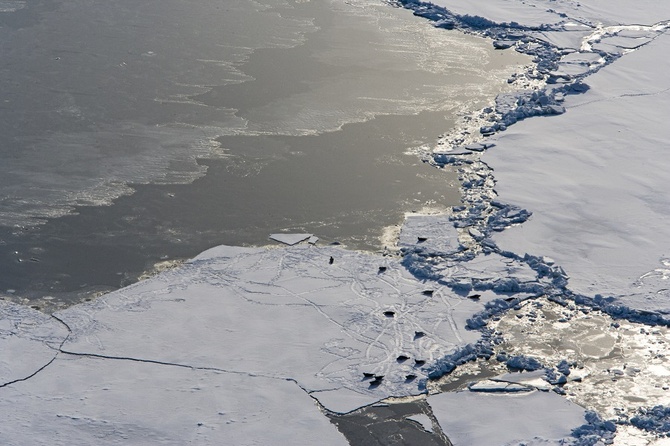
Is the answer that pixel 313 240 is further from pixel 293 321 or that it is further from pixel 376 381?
pixel 376 381

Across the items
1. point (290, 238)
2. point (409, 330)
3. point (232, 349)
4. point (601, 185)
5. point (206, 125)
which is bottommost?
point (232, 349)

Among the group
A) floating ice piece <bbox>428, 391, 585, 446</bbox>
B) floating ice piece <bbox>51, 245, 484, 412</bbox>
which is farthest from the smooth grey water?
floating ice piece <bbox>428, 391, 585, 446</bbox>

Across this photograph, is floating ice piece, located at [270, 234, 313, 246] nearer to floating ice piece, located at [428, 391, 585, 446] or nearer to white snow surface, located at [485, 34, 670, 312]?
white snow surface, located at [485, 34, 670, 312]

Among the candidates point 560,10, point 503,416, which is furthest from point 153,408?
point 560,10

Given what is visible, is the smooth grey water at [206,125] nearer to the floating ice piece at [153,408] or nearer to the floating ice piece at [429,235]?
the floating ice piece at [429,235]

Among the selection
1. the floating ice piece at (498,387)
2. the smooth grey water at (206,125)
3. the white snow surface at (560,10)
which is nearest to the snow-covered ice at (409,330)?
the floating ice piece at (498,387)

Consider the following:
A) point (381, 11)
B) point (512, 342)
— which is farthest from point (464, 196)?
point (381, 11)

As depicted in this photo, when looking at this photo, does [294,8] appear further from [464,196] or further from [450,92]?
[464,196]

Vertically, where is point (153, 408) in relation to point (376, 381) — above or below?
below
